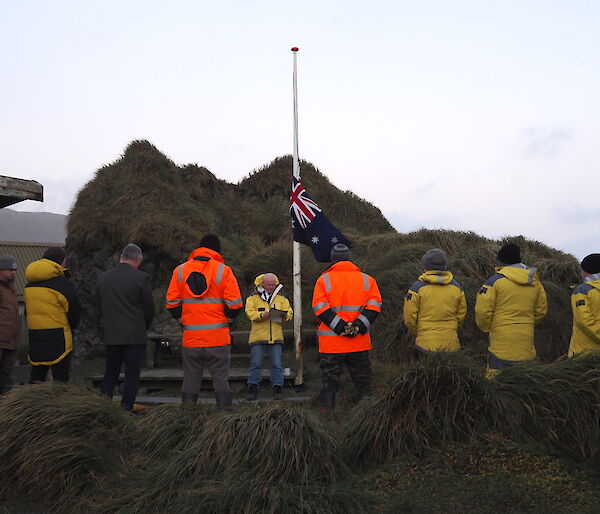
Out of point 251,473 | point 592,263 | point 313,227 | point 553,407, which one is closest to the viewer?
point 251,473

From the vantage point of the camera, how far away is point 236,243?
1524 cm

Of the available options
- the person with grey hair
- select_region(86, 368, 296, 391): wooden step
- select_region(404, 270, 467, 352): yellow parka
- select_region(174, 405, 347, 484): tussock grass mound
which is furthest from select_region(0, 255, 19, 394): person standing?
select_region(404, 270, 467, 352): yellow parka

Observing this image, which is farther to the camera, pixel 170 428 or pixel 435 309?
pixel 435 309

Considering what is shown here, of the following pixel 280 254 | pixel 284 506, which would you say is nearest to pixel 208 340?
pixel 284 506

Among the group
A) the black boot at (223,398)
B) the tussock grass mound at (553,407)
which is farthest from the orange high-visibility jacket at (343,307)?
the tussock grass mound at (553,407)

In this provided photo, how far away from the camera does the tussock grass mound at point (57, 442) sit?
17.1ft

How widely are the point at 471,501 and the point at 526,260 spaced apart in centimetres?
826

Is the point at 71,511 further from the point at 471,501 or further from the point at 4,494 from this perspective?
the point at 471,501

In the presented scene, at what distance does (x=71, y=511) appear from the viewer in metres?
4.98

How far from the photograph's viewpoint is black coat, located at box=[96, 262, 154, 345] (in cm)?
717

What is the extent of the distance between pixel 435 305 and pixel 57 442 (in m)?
3.92

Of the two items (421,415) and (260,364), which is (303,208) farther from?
(421,415)

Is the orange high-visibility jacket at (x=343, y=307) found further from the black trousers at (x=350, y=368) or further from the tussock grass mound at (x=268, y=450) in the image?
the tussock grass mound at (x=268, y=450)

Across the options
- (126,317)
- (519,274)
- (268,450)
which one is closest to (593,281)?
(519,274)
